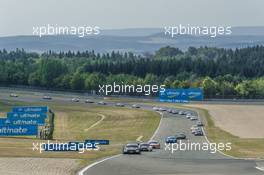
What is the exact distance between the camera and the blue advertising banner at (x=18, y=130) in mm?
74275

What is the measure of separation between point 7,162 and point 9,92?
99.1 metres

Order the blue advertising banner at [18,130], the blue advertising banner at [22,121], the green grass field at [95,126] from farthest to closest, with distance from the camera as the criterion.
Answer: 1. the blue advertising banner at [18,130]
2. the blue advertising banner at [22,121]
3. the green grass field at [95,126]

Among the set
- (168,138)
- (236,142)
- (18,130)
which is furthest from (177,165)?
(168,138)

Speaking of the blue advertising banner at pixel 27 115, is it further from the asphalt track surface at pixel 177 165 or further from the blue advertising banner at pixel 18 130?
the asphalt track surface at pixel 177 165

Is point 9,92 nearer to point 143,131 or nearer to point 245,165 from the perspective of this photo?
point 143,131

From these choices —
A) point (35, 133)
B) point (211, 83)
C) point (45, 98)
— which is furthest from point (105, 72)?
point (35, 133)

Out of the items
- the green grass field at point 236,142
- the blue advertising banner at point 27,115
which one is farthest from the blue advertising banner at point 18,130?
the green grass field at point 236,142
